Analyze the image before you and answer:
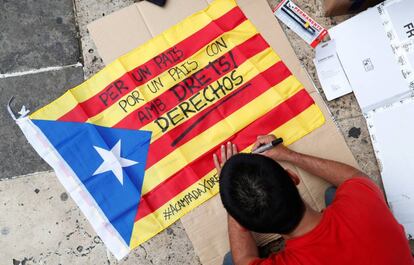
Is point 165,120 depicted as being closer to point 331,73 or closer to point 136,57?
point 136,57

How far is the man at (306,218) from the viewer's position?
3.27 feet

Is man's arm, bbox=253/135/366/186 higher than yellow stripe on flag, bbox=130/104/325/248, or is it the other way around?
yellow stripe on flag, bbox=130/104/325/248

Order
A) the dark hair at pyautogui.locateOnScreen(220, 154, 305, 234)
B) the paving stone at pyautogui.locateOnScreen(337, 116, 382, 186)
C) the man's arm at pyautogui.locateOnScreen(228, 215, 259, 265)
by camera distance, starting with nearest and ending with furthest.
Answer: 1. the dark hair at pyautogui.locateOnScreen(220, 154, 305, 234)
2. the man's arm at pyautogui.locateOnScreen(228, 215, 259, 265)
3. the paving stone at pyautogui.locateOnScreen(337, 116, 382, 186)

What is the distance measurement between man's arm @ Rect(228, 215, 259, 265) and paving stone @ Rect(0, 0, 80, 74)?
39.4 inches

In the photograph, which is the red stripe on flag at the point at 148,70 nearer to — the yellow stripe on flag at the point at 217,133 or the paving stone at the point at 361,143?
the yellow stripe on flag at the point at 217,133

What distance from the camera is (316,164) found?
1.48 m

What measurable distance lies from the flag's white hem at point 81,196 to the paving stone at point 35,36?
0.33 m

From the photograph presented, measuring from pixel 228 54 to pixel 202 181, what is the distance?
0.56 meters

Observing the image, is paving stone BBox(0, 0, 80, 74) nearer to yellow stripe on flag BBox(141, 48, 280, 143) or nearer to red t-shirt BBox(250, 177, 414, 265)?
yellow stripe on flag BBox(141, 48, 280, 143)

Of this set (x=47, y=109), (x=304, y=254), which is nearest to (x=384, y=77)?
(x=304, y=254)

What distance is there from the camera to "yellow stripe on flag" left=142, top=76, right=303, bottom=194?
5.11ft

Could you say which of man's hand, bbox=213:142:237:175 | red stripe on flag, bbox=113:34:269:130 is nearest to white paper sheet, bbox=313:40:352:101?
red stripe on flag, bbox=113:34:269:130

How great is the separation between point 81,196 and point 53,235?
20 cm

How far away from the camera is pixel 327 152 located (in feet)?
5.30
